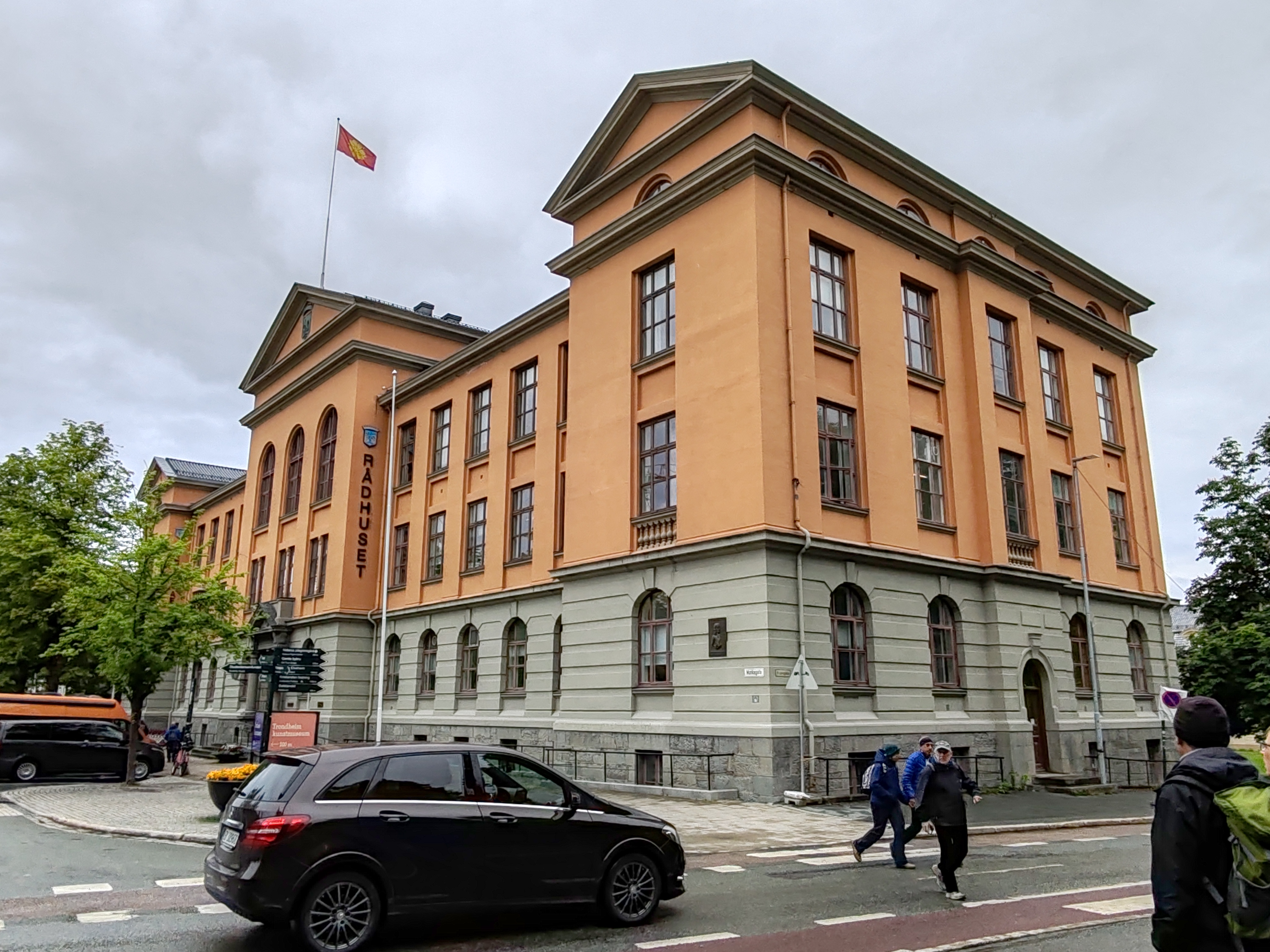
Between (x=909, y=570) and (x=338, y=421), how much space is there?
2388cm

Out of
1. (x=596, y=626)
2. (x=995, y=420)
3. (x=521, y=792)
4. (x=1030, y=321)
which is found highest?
(x=1030, y=321)

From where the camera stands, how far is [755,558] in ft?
65.1

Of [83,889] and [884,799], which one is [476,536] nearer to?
[884,799]

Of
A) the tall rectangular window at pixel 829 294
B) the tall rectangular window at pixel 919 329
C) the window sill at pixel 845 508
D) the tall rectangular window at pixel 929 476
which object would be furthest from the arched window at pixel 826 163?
the window sill at pixel 845 508

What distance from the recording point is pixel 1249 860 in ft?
12.3

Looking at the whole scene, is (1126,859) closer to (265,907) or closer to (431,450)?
(265,907)

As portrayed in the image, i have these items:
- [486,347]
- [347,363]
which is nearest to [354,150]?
[347,363]

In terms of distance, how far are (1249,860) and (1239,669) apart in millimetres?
37525

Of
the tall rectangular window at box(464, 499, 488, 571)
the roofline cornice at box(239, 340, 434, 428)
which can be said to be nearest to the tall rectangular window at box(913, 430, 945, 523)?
the tall rectangular window at box(464, 499, 488, 571)

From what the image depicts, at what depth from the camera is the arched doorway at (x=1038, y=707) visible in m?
25.0

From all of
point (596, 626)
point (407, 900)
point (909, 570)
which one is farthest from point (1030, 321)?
point (407, 900)

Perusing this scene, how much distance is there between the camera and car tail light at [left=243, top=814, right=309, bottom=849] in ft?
25.2

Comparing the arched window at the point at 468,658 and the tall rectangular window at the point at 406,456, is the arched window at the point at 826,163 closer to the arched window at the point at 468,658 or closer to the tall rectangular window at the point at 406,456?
the arched window at the point at 468,658

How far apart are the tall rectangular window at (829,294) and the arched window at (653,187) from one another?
14.4 ft
